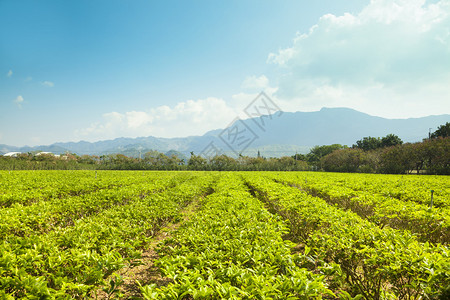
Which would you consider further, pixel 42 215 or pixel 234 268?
pixel 42 215

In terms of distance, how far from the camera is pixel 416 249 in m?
2.88

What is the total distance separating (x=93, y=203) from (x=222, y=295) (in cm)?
796

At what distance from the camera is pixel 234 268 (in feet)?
7.64

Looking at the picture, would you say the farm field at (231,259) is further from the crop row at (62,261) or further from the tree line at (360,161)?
the tree line at (360,161)

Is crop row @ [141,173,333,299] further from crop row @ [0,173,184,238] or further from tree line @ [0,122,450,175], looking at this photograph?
tree line @ [0,122,450,175]

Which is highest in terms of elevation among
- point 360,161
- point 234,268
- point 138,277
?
point 234,268

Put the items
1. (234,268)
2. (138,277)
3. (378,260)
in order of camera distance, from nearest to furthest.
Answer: (234,268) < (378,260) < (138,277)

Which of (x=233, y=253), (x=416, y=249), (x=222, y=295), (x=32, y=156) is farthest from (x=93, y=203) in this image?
(x=32, y=156)

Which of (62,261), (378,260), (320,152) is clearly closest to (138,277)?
(62,261)

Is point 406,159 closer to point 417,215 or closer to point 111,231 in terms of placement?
point 417,215

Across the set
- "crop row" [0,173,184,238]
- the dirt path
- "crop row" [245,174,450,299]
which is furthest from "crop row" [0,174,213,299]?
"crop row" [245,174,450,299]

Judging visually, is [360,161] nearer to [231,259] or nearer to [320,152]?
[320,152]

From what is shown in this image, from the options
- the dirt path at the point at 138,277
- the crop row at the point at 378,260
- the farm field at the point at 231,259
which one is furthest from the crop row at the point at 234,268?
the dirt path at the point at 138,277

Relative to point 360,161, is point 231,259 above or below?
above
